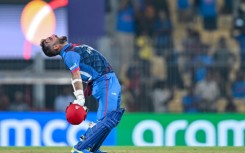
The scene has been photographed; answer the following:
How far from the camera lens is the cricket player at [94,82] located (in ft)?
34.2

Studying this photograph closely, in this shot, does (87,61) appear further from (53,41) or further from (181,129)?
(181,129)

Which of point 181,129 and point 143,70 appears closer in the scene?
point 181,129

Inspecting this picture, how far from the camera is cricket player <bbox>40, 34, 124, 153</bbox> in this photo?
10422 mm

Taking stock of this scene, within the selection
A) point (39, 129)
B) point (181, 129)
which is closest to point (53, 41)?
point (39, 129)

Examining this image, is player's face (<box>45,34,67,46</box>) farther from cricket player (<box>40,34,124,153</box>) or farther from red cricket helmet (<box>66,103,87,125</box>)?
red cricket helmet (<box>66,103,87,125</box>)

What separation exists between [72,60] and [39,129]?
8098 millimetres

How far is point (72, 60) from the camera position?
10.4 metres

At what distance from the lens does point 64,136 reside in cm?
1814

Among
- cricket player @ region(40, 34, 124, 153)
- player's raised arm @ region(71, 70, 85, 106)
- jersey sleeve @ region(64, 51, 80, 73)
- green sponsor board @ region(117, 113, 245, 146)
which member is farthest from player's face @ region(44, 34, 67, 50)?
green sponsor board @ region(117, 113, 245, 146)

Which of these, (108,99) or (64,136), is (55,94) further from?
(108,99)

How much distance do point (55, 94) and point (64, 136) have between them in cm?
118

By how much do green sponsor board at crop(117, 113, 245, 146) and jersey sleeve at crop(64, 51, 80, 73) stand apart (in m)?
7.82

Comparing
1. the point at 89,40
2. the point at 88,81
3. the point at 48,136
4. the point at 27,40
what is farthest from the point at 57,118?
the point at 88,81

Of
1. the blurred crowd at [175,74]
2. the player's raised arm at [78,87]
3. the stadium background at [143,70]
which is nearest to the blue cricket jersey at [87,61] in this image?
the player's raised arm at [78,87]
